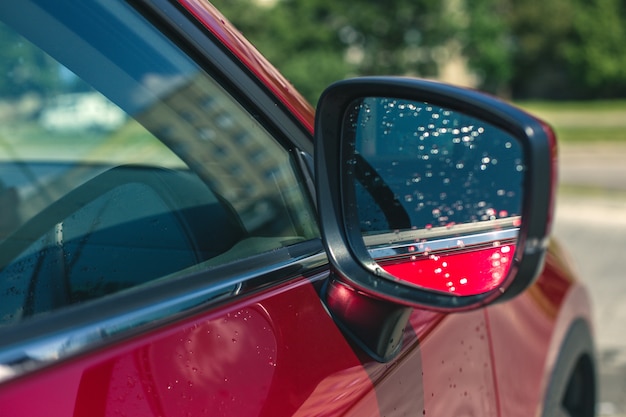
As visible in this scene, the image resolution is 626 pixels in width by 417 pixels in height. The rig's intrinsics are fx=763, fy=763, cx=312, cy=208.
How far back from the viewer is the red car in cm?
115

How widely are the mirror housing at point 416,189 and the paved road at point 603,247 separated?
1.99 metres

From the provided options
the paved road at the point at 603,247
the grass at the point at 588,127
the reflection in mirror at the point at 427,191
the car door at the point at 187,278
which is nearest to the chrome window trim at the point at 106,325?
the car door at the point at 187,278

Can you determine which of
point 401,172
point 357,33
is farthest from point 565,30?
point 401,172

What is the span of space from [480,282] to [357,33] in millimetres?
18839

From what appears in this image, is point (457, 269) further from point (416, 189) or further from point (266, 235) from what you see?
point (266, 235)

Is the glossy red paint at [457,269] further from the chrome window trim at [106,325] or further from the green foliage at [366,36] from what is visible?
the green foliage at [366,36]

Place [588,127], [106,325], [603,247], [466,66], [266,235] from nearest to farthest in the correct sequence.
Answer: [106,325] → [266,235] → [603,247] → [588,127] → [466,66]

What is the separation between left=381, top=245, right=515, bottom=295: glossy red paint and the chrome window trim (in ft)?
0.85

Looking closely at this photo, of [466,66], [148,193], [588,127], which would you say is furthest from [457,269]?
[588,127]

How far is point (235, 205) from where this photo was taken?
1.54m

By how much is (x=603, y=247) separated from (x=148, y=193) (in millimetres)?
7415

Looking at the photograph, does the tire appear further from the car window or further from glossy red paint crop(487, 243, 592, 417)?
the car window

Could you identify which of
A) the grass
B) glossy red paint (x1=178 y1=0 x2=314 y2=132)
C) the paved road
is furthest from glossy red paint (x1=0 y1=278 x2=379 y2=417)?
the grass

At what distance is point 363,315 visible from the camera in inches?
55.6
